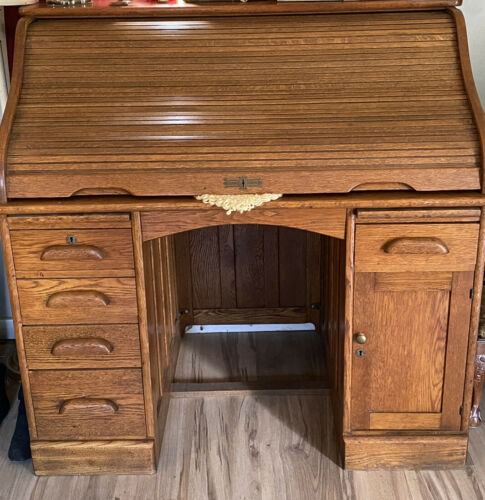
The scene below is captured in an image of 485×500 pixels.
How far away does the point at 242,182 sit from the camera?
1.96 metres

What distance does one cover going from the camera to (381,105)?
203 centimetres

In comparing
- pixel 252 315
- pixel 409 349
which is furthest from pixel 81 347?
pixel 252 315

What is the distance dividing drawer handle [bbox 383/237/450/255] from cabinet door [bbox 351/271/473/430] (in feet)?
0.26

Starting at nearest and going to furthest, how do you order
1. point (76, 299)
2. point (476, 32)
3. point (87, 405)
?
point (76, 299), point (87, 405), point (476, 32)

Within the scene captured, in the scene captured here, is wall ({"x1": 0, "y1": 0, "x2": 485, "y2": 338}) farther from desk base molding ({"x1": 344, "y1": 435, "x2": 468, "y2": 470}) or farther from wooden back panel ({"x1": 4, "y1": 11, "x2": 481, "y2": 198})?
desk base molding ({"x1": 344, "y1": 435, "x2": 468, "y2": 470})

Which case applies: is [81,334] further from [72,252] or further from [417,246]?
[417,246]

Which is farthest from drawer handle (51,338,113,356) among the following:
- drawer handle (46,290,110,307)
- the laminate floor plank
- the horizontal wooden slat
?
the horizontal wooden slat

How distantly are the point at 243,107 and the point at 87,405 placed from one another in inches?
40.4

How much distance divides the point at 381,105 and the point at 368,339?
0.69 metres

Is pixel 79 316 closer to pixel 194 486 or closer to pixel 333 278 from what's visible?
pixel 194 486

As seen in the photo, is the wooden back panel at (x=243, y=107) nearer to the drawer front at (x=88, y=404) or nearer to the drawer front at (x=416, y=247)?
the drawer front at (x=416, y=247)

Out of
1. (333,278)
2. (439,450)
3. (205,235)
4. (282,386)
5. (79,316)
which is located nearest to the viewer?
(79,316)

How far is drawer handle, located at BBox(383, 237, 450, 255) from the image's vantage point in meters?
1.99

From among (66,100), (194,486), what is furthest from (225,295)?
(66,100)
